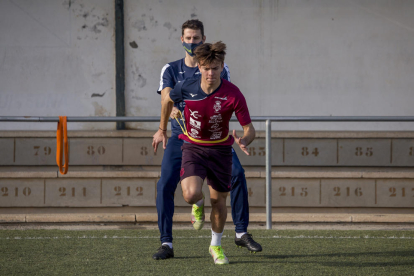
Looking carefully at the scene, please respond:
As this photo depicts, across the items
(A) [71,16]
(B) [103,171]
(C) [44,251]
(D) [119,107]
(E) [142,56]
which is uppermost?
(A) [71,16]

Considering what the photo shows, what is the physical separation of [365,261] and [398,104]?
156 inches

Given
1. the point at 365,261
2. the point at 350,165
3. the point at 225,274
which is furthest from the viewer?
the point at 350,165

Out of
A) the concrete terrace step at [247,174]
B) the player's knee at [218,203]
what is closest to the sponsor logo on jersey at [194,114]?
the player's knee at [218,203]

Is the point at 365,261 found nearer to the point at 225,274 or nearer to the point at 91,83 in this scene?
the point at 225,274

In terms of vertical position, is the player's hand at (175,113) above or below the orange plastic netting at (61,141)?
above

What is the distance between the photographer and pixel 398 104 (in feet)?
24.1

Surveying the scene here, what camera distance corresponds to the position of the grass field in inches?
144

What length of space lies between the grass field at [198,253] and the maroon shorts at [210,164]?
1.97 ft

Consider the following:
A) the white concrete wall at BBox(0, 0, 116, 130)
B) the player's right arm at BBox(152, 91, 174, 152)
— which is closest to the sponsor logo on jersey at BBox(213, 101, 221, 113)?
the player's right arm at BBox(152, 91, 174, 152)

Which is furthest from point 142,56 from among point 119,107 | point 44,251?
point 44,251

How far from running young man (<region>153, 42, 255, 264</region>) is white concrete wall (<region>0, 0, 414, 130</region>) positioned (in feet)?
11.8

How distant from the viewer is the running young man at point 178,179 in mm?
4031

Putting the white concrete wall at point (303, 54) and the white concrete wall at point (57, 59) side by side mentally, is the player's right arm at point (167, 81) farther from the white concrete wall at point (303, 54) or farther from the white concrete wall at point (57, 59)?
the white concrete wall at point (57, 59)

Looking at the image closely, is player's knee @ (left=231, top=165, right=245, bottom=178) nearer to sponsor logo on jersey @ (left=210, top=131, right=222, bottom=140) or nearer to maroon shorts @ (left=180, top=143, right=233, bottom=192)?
maroon shorts @ (left=180, top=143, right=233, bottom=192)
